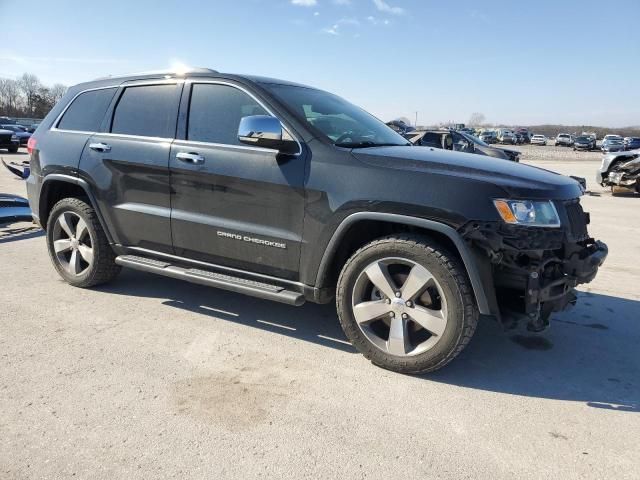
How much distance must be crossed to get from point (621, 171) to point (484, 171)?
42.3ft

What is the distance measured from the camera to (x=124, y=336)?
365 cm

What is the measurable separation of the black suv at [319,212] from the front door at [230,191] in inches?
0.4

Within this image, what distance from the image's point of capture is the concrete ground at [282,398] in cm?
232

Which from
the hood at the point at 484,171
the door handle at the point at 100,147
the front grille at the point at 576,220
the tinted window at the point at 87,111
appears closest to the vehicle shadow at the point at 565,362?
the front grille at the point at 576,220

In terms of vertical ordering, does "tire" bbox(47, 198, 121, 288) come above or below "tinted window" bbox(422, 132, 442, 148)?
below

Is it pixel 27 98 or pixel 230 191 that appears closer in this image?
pixel 230 191

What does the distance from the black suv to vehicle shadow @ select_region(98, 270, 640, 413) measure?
0.38 m

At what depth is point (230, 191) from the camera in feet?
11.7

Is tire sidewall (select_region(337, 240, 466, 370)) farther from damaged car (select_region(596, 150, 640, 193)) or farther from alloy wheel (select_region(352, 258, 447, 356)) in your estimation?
damaged car (select_region(596, 150, 640, 193))

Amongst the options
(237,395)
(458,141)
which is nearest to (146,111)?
(237,395)

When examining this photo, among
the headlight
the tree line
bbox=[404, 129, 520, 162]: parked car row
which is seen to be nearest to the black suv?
the headlight

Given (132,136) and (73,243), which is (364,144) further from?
(73,243)

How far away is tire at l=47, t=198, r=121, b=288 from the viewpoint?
4.42 meters

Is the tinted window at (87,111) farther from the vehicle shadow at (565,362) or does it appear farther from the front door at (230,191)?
the vehicle shadow at (565,362)
